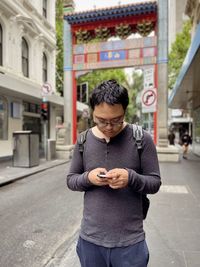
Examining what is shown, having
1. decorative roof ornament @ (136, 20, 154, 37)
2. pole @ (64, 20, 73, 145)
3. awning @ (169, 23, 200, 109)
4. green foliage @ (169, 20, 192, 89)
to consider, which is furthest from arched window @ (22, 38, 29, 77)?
green foliage @ (169, 20, 192, 89)

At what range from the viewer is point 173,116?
43.1 metres

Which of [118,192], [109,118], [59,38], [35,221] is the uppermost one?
[59,38]

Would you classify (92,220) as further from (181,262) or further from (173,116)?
(173,116)

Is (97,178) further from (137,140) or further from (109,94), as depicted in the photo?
(109,94)

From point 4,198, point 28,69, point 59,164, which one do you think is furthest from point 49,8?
point 4,198

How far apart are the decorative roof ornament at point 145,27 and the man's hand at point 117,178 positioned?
43.7 ft

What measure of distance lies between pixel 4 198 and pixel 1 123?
25.2 ft

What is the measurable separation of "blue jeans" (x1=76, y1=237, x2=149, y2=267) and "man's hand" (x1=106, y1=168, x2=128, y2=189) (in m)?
0.39

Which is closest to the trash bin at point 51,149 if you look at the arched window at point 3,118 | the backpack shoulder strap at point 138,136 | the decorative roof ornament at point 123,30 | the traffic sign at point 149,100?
the arched window at point 3,118

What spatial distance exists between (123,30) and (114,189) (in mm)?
13385

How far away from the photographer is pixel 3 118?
13.6 m

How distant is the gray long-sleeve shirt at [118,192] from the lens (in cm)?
152

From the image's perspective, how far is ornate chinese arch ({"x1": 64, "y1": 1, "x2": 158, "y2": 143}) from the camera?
1336 centimetres

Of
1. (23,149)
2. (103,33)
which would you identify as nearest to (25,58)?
(103,33)
